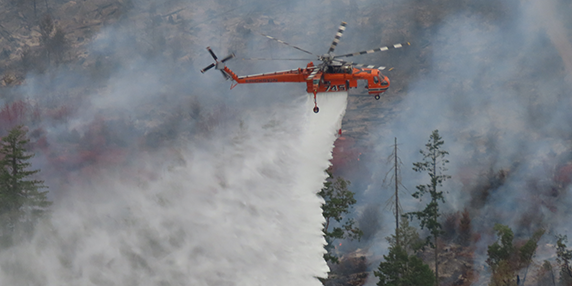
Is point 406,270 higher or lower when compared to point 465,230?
lower

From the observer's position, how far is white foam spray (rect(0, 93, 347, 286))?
30188 mm

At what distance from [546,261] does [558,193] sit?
1444 cm

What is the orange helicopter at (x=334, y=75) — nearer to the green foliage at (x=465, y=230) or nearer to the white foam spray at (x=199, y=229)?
the white foam spray at (x=199, y=229)

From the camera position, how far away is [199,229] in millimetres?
31984

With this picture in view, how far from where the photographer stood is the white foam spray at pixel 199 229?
30.2 metres

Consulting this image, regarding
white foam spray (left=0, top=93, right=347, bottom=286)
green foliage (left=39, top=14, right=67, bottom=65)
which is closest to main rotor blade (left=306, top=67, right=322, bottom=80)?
white foam spray (left=0, top=93, right=347, bottom=286)

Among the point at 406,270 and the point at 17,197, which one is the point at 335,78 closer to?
the point at 406,270

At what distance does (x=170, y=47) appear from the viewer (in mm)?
100250

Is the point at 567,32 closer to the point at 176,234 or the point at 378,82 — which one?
the point at 378,82

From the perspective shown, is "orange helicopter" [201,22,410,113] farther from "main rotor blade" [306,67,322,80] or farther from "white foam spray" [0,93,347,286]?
"white foam spray" [0,93,347,286]

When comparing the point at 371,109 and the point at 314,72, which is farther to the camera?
the point at 371,109

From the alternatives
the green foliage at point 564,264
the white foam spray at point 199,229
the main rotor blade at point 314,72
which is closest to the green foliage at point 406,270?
the white foam spray at point 199,229

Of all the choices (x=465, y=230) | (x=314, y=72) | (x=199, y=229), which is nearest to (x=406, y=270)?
(x=314, y=72)

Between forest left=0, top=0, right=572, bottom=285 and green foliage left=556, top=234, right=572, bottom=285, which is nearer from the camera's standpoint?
green foliage left=556, top=234, right=572, bottom=285
